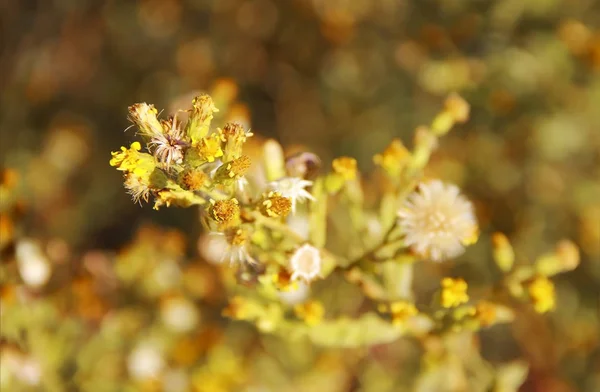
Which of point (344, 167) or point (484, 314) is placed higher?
point (344, 167)

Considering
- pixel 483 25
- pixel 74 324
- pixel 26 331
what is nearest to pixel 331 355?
pixel 74 324

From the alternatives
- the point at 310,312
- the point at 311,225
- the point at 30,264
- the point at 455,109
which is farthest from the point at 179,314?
the point at 455,109

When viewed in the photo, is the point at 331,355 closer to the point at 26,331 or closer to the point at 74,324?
the point at 74,324

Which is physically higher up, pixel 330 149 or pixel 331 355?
pixel 330 149

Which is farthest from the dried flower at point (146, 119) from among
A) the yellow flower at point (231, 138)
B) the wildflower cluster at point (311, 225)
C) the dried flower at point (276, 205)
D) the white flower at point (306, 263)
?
the white flower at point (306, 263)

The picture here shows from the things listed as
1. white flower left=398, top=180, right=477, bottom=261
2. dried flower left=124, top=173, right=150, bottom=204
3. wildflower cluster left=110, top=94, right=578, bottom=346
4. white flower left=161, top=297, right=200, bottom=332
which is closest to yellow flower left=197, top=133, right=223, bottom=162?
wildflower cluster left=110, top=94, right=578, bottom=346

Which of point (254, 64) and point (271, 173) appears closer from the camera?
point (271, 173)

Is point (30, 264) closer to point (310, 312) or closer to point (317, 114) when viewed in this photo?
point (310, 312)

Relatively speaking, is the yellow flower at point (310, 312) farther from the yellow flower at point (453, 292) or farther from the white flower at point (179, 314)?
the white flower at point (179, 314)
